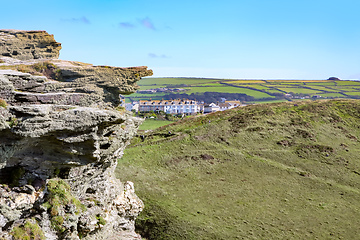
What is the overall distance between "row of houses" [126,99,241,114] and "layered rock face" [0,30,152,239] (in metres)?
138

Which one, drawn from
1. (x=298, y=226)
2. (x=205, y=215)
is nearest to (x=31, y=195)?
(x=205, y=215)

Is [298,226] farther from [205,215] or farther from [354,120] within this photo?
[354,120]

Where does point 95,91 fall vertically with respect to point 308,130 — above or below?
above

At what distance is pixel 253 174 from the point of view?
4041cm

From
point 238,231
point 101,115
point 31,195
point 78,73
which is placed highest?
point 78,73

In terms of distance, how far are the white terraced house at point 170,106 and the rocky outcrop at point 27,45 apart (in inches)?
5369

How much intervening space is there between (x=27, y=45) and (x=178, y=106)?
467 feet

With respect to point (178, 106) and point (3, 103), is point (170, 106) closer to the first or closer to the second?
point (178, 106)

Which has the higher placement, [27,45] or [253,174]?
[27,45]

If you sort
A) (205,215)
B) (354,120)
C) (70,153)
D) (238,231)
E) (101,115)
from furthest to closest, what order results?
(354,120) < (205,215) < (238,231) < (70,153) < (101,115)

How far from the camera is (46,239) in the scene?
15.3 metres

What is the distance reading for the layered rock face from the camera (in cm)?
1415

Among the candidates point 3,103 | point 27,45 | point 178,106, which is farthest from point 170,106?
point 3,103

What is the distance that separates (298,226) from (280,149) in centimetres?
2179
